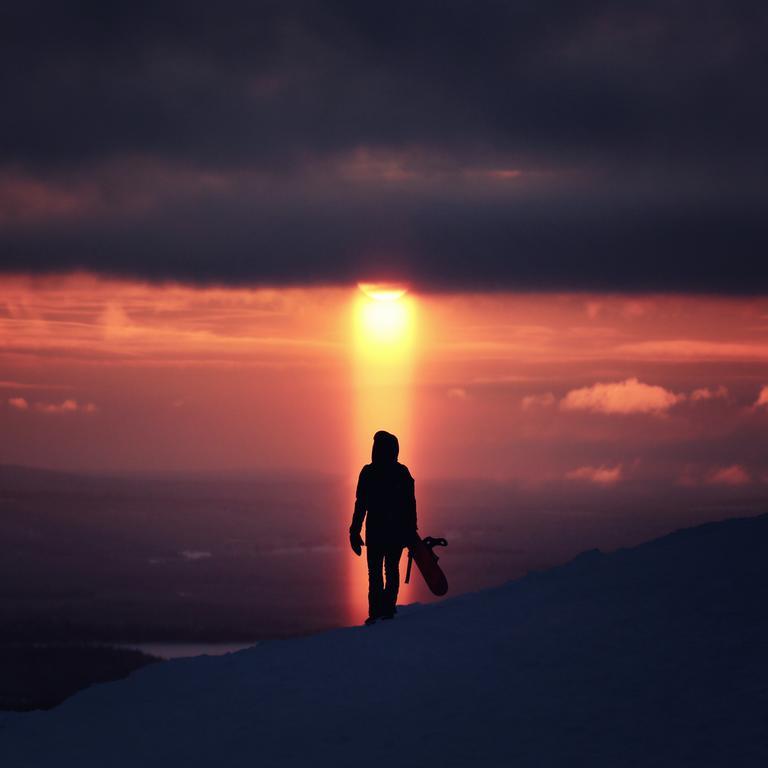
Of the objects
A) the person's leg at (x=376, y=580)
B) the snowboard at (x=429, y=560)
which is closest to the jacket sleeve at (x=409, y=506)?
the snowboard at (x=429, y=560)

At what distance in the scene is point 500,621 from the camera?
13.7 meters

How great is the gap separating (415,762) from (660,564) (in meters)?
5.14

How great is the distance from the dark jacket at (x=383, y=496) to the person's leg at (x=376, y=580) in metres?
0.14

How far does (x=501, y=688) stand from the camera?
11.6 meters

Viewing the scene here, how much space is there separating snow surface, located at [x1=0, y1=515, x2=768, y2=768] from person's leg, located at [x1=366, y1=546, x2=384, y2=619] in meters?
1.66

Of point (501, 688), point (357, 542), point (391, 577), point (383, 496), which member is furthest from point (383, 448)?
point (501, 688)

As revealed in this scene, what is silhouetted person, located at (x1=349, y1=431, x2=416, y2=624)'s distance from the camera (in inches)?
653

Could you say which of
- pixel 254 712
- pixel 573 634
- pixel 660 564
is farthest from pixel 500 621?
pixel 254 712

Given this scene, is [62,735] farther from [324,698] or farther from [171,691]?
[324,698]

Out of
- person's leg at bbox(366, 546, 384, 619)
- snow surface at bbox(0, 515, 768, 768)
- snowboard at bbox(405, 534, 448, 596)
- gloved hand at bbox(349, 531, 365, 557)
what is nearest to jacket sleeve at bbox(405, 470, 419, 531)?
snowboard at bbox(405, 534, 448, 596)

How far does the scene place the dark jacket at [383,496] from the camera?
16.6 meters

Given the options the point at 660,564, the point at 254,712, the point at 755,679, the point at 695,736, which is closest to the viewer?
the point at 695,736

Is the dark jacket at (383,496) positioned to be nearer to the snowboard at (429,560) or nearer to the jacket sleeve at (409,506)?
the jacket sleeve at (409,506)

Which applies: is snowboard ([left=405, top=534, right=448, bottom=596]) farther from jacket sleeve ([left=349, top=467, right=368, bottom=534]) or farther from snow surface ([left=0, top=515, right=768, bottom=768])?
snow surface ([left=0, top=515, right=768, bottom=768])
